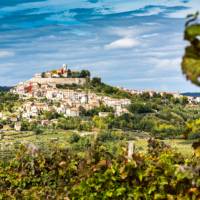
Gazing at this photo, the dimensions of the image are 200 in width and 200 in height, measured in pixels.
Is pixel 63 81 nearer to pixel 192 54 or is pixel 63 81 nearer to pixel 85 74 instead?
pixel 85 74

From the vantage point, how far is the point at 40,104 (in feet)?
431

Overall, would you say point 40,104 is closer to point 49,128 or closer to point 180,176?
point 49,128

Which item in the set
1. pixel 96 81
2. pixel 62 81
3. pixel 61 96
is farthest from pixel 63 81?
pixel 61 96

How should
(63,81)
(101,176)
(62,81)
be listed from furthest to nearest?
(63,81) → (62,81) → (101,176)

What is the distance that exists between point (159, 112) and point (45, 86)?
38.2 metres

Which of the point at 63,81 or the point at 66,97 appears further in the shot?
the point at 63,81

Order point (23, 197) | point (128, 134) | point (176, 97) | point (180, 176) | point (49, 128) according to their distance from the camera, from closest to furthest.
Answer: point (180, 176)
point (23, 197)
point (128, 134)
point (49, 128)
point (176, 97)

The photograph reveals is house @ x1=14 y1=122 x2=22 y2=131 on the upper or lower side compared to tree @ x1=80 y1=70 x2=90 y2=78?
lower

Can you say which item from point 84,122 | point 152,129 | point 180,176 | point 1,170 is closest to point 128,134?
point 152,129

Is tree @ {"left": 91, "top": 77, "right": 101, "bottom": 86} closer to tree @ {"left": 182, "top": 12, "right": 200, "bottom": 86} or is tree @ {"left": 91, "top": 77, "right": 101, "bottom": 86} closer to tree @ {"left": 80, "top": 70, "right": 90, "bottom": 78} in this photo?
tree @ {"left": 80, "top": 70, "right": 90, "bottom": 78}

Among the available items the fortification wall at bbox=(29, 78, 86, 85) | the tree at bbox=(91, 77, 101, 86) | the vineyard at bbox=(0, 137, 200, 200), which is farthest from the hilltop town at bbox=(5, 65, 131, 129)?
the vineyard at bbox=(0, 137, 200, 200)

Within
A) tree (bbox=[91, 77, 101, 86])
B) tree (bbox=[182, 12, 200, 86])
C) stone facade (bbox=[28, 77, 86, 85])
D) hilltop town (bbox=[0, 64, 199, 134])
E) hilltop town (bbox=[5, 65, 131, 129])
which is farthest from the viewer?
stone facade (bbox=[28, 77, 86, 85])

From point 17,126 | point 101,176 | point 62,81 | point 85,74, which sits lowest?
point 17,126

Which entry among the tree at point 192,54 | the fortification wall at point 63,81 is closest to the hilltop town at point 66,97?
the fortification wall at point 63,81
